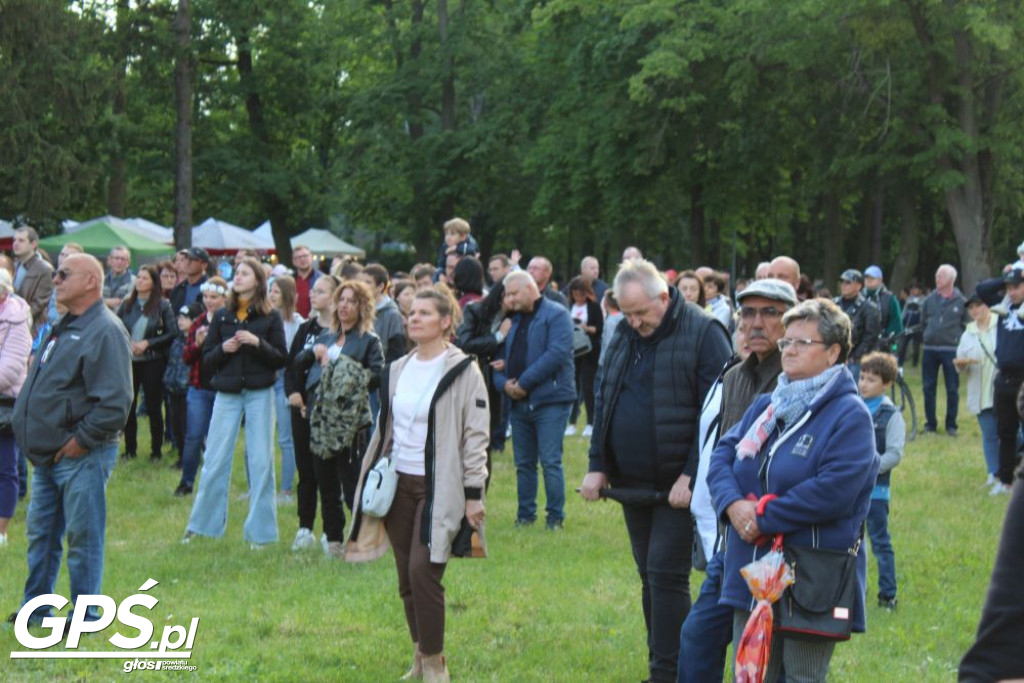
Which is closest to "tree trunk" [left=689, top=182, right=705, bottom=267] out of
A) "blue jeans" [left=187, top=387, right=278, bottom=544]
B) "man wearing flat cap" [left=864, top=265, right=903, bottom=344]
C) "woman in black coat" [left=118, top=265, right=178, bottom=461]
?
"man wearing flat cap" [left=864, top=265, right=903, bottom=344]

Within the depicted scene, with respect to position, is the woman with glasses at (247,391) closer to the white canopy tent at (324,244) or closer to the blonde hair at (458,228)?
the blonde hair at (458,228)

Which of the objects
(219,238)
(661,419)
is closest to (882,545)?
(661,419)

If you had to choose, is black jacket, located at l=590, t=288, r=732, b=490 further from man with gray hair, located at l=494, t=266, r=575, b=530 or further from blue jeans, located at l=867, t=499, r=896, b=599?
man with gray hair, located at l=494, t=266, r=575, b=530

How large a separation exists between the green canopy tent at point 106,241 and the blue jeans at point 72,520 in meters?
20.8

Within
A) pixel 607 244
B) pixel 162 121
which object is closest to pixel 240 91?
pixel 162 121

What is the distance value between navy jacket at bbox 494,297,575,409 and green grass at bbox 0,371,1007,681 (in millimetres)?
1109

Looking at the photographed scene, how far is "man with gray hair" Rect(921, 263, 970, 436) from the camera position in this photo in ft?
56.0

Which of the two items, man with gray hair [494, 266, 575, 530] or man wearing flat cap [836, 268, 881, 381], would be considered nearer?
man with gray hair [494, 266, 575, 530]

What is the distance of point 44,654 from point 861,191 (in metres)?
31.7

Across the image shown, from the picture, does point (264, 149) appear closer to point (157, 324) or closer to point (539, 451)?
point (157, 324)

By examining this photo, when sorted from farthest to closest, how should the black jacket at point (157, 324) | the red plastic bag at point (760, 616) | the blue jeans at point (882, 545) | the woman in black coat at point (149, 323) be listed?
1. the black jacket at point (157, 324)
2. the woman in black coat at point (149, 323)
3. the blue jeans at point (882, 545)
4. the red plastic bag at point (760, 616)

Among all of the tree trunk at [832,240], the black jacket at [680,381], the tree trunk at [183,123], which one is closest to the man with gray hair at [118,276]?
the black jacket at [680,381]

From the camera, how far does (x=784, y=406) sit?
474cm

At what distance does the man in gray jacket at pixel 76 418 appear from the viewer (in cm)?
689
